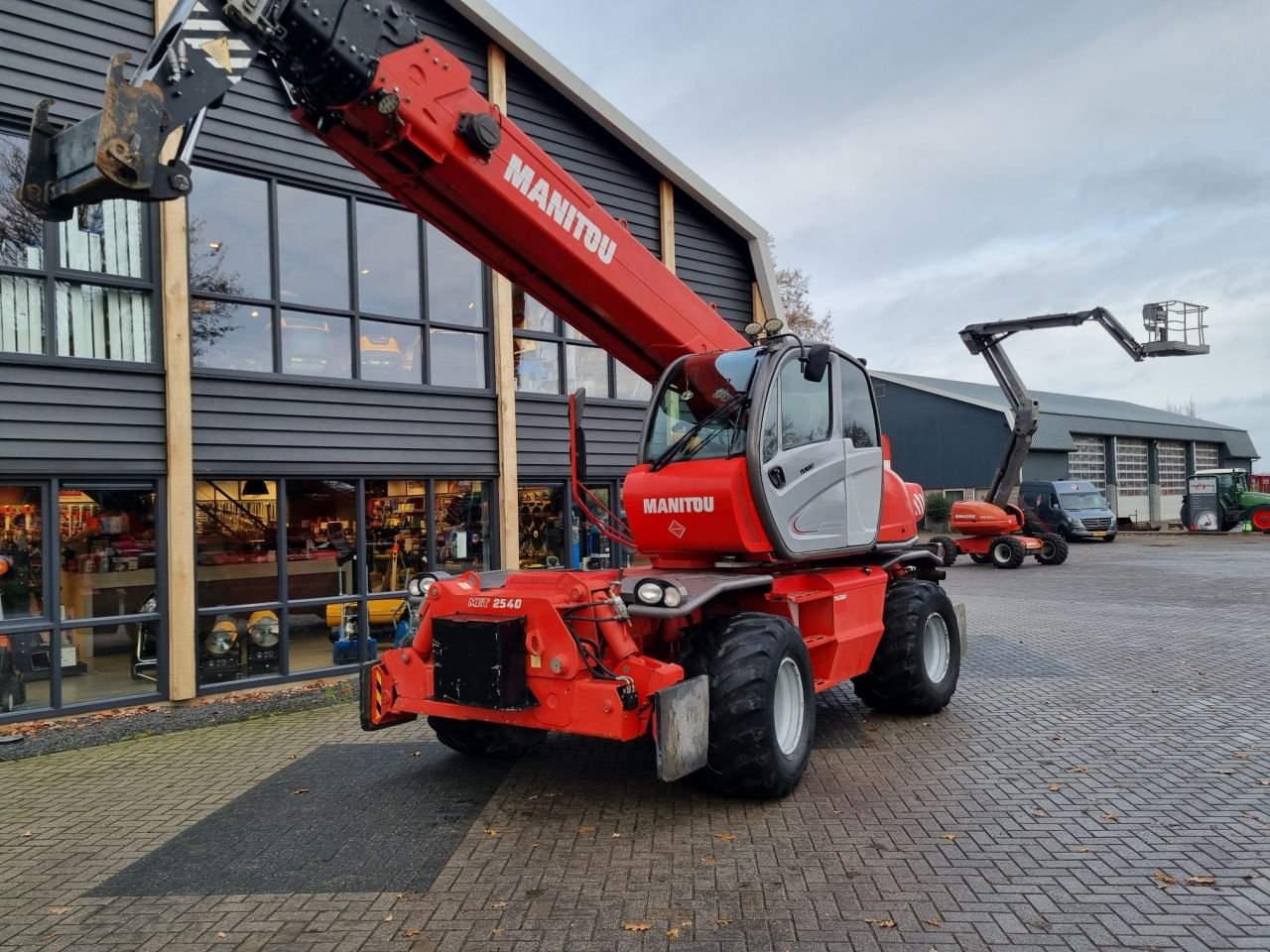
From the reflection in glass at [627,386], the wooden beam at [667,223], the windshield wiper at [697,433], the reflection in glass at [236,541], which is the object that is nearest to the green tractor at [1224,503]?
the wooden beam at [667,223]

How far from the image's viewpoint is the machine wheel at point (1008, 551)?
21.4 m

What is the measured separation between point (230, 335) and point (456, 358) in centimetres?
245

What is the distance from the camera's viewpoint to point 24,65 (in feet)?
24.6

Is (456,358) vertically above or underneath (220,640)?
above

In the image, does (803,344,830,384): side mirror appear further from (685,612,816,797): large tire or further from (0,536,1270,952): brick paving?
(0,536,1270,952): brick paving

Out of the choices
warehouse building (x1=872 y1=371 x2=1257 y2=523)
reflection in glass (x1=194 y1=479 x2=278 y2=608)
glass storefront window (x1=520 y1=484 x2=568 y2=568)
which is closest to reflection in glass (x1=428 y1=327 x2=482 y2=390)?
glass storefront window (x1=520 y1=484 x2=568 y2=568)

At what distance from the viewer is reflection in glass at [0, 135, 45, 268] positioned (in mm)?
7496

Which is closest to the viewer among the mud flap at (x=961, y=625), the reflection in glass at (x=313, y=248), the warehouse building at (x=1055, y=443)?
the mud flap at (x=961, y=625)

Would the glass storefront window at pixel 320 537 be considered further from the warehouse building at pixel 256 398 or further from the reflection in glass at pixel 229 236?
the reflection in glass at pixel 229 236

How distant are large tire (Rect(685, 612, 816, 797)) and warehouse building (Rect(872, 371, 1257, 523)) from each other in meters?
24.9

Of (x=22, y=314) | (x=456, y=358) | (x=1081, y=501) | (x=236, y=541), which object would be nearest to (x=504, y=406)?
(x=456, y=358)

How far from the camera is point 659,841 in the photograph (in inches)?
189

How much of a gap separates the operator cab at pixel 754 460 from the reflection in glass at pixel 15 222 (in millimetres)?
5600

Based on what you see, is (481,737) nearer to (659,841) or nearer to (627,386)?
(659,841)
